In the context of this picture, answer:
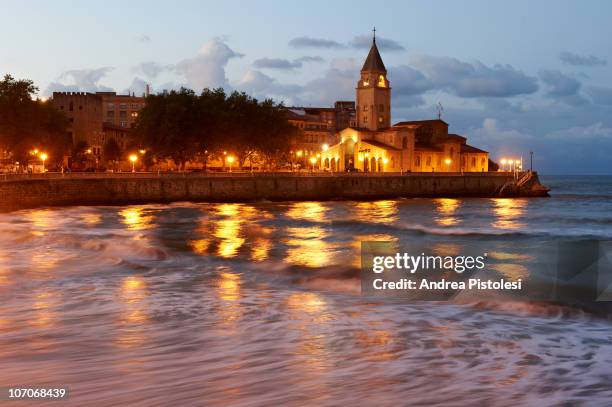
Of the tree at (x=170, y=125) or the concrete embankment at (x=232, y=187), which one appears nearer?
the concrete embankment at (x=232, y=187)

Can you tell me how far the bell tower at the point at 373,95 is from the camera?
108 metres

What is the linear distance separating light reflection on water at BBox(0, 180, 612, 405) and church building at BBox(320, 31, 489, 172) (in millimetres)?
74175

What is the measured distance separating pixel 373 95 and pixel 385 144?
11.9m

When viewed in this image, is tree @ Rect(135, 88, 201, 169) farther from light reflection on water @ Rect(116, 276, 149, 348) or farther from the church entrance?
light reflection on water @ Rect(116, 276, 149, 348)

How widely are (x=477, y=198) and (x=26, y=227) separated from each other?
196 ft

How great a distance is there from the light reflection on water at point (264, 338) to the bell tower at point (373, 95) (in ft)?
278

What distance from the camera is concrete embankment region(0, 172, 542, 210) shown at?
56469 millimetres

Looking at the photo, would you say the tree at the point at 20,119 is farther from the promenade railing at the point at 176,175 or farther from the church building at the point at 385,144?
the church building at the point at 385,144

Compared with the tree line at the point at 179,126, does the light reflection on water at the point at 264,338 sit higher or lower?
lower

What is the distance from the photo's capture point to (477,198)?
278ft

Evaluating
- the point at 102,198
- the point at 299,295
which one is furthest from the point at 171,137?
the point at 299,295

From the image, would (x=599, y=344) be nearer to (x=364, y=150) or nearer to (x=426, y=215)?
(x=426, y=215)

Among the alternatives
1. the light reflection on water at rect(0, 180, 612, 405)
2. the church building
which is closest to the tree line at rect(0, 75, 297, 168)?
the church building

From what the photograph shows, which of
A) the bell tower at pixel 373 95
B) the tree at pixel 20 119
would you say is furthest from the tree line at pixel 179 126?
the bell tower at pixel 373 95
